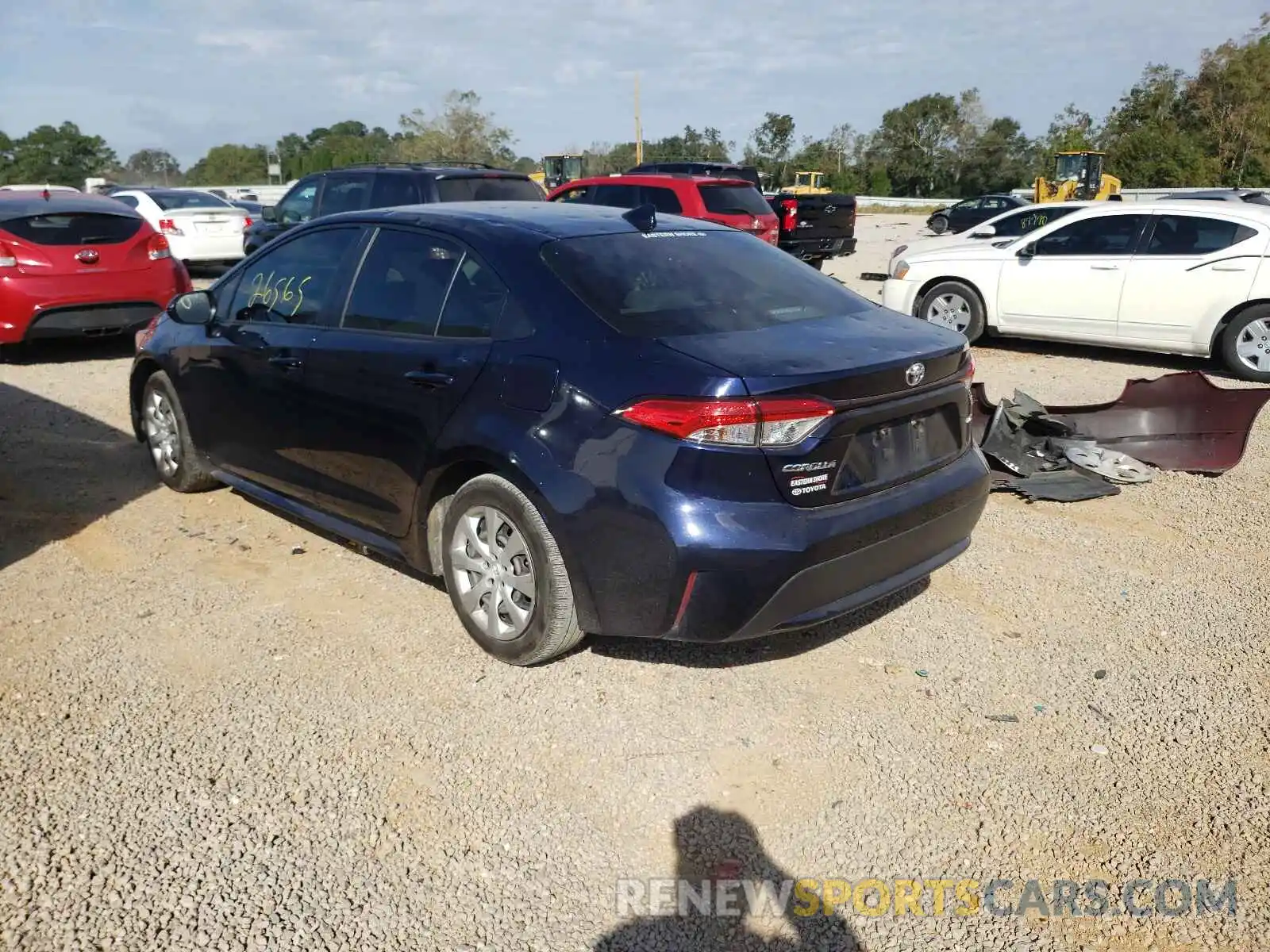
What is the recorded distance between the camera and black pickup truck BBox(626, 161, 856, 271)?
18016 millimetres

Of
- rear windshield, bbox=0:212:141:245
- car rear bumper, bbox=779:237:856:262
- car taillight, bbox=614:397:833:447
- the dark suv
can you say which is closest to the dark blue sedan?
car taillight, bbox=614:397:833:447

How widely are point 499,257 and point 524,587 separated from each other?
4.06 ft

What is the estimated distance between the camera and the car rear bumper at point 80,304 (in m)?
9.05

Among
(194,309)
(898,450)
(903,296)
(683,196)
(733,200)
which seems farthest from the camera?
(733,200)

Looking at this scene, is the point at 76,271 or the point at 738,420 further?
the point at 76,271

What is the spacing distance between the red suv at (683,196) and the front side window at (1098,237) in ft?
13.9

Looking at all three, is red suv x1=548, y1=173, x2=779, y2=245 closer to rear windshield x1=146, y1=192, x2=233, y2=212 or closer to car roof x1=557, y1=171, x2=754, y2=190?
car roof x1=557, y1=171, x2=754, y2=190

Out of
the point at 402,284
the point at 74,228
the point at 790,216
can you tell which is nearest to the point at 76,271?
the point at 74,228

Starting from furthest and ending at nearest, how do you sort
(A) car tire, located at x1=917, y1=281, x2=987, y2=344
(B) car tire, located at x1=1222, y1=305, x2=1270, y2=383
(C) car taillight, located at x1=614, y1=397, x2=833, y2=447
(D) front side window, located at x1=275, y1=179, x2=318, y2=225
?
1. (D) front side window, located at x1=275, y1=179, x2=318, y2=225
2. (A) car tire, located at x1=917, y1=281, x2=987, y2=344
3. (B) car tire, located at x1=1222, y1=305, x2=1270, y2=383
4. (C) car taillight, located at x1=614, y1=397, x2=833, y2=447

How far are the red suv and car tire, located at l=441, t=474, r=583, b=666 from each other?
9.78 meters

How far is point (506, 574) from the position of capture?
3.80 metres

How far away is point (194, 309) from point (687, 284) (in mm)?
2716

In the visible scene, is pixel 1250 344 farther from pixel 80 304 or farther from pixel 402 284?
pixel 80 304

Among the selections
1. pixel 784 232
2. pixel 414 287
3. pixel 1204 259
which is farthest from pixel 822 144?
pixel 414 287
